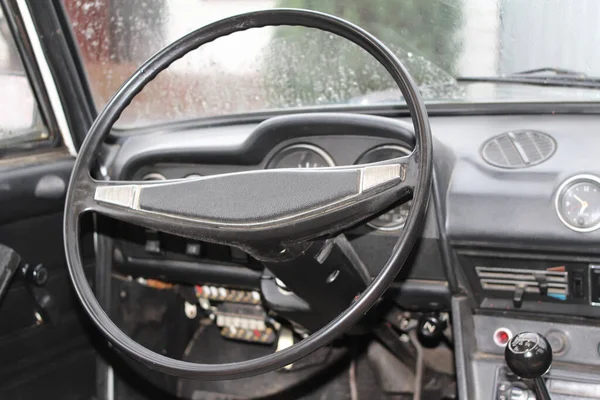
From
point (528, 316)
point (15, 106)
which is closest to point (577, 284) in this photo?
point (528, 316)

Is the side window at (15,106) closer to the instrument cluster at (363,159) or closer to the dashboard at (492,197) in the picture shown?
the dashboard at (492,197)

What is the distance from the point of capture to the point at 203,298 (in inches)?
83.8

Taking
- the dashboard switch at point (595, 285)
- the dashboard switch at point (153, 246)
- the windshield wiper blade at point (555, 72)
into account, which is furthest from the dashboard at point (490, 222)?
the dashboard switch at point (153, 246)

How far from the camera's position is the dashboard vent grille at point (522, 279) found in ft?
4.82

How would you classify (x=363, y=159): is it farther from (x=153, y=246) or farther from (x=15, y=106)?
(x=15, y=106)

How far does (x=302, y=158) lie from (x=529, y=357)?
688 millimetres

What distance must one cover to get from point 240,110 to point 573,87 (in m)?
0.90

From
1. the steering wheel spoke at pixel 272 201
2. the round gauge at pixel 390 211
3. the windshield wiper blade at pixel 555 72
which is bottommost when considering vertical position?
the round gauge at pixel 390 211

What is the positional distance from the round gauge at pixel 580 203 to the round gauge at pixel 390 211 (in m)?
0.33

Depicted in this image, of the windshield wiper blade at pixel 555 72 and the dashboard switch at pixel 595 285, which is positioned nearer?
the dashboard switch at pixel 595 285

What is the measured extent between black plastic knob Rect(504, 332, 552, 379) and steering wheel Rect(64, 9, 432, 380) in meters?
0.38

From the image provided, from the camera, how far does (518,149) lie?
151 cm

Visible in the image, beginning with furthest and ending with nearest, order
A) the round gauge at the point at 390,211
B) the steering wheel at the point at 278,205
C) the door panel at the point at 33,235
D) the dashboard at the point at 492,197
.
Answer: the door panel at the point at 33,235
the round gauge at the point at 390,211
the dashboard at the point at 492,197
the steering wheel at the point at 278,205

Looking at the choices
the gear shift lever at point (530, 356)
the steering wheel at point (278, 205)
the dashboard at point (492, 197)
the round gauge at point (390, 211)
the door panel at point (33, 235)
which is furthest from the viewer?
the door panel at point (33, 235)
